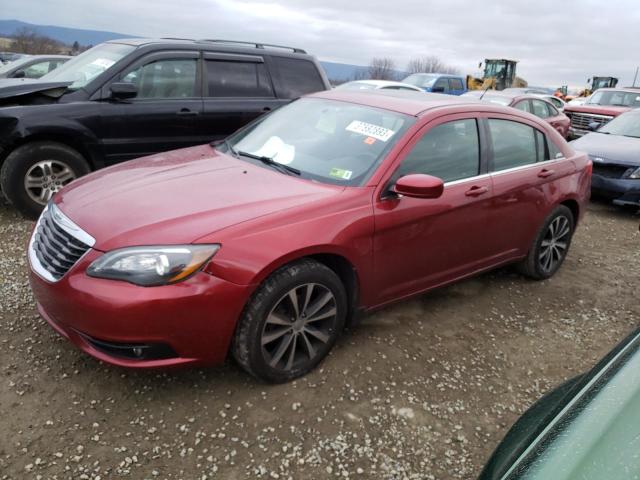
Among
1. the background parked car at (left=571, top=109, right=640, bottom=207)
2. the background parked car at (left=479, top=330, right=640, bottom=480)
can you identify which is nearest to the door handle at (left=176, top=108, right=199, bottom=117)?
the background parked car at (left=479, top=330, right=640, bottom=480)

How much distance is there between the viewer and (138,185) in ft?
9.70

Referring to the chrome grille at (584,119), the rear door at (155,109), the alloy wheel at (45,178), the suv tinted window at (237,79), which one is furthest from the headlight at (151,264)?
the chrome grille at (584,119)

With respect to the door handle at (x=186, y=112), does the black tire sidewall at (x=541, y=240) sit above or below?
below

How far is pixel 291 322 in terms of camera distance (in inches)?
108

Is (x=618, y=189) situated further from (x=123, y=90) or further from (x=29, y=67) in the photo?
(x=29, y=67)

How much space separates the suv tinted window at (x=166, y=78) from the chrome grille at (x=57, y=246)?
2.91 m

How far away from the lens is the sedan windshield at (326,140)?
309cm

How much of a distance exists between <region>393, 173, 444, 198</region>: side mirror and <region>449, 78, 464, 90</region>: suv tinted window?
1774 centimetres

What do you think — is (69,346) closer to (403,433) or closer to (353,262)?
(353,262)

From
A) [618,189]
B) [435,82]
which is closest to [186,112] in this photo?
[618,189]

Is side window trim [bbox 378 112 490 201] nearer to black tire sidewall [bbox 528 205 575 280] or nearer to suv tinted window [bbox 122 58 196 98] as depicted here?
black tire sidewall [bbox 528 205 575 280]

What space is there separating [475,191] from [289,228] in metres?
1.52

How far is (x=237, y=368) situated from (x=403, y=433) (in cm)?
101

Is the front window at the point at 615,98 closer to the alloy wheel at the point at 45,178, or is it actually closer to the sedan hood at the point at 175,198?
the sedan hood at the point at 175,198
